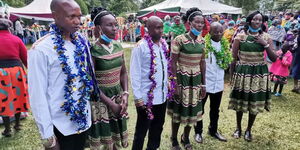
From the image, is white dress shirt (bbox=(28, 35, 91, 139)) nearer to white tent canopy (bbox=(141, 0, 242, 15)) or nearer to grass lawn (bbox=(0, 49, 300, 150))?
grass lawn (bbox=(0, 49, 300, 150))

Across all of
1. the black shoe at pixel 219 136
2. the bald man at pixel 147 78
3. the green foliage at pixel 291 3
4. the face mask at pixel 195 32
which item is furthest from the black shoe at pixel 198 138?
the green foliage at pixel 291 3

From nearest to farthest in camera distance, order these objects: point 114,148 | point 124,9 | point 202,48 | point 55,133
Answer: point 55,133 < point 114,148 < point 202,48 < point 124,9

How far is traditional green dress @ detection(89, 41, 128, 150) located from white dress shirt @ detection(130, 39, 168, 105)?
0.24 m

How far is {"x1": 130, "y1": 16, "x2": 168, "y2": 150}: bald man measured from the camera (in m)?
3.04

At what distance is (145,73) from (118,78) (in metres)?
0.41

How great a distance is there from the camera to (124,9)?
117 ft

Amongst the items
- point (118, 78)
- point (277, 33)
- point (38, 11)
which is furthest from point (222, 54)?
point (38, 11)

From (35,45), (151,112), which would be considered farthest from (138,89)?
(35,45)

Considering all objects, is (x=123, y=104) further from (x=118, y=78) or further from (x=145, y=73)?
(x=145, y=73)

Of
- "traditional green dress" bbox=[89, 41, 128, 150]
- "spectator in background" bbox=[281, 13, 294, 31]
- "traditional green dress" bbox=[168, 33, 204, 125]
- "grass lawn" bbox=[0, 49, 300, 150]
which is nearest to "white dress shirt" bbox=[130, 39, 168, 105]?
"traditional green dress" bbox=[89, 41, 128, 150]

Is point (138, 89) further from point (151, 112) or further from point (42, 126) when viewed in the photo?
point (42, 126)

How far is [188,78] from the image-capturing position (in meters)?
3.54

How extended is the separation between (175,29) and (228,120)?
6.01 m

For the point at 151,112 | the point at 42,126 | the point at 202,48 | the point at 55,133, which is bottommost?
the point at 151,112
